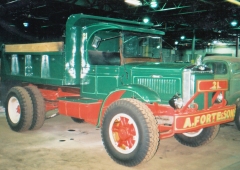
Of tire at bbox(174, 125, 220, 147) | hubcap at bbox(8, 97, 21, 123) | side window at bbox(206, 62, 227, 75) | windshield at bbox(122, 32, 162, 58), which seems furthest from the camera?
side window at bbox(206, 62, 227, 75)

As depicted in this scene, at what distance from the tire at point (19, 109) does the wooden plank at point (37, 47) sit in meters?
0.95

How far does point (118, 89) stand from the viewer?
4.55 m

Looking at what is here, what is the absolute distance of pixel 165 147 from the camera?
5.29 metres

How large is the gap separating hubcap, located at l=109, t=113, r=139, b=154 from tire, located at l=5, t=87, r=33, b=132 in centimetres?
232

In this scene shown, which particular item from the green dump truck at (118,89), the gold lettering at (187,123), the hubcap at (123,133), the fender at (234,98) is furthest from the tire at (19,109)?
the fender at (234,98)

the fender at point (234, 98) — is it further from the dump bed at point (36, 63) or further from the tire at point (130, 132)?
the dump bed at point (36, 63)

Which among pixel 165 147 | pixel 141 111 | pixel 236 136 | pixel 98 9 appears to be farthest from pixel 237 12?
pixel 141 111

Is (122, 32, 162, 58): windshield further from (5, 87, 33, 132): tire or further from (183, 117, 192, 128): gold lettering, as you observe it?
(5, 87, 33, 132): tire

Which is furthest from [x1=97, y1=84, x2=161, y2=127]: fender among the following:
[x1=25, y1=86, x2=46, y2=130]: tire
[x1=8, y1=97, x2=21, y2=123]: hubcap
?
[x1=8, y1=97, x2=21, y2=123]: hubcap

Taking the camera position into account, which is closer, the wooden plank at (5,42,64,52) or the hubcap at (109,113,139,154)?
the hubcap at (109,113,139,154)

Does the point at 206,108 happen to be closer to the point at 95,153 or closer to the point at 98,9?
the point at 95,153

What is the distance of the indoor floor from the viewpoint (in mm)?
4242

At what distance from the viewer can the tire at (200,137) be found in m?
5.17

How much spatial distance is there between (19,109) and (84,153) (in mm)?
→ 2404
